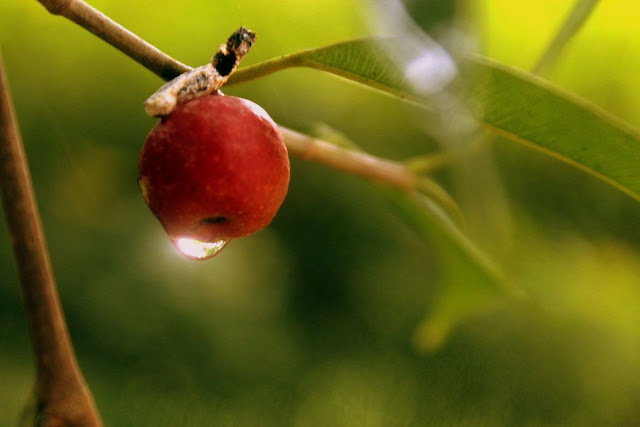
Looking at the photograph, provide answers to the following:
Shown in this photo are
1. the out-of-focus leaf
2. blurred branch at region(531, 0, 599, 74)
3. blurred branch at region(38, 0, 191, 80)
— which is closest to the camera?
blurred branch at region(38, 0, 191, 80)

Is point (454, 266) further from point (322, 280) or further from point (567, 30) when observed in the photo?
point (322, 280)

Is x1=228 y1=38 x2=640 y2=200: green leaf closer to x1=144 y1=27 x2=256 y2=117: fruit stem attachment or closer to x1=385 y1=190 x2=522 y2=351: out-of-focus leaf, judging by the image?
x1=144 y1=27 x2=256 y2=117: fruit stem attachment

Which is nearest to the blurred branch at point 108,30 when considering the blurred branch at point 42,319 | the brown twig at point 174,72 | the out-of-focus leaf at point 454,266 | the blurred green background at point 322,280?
the brown twig at point 174,72

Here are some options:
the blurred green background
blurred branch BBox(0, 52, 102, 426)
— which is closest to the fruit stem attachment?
blurred branch BBox(0, 52, 102, 426)

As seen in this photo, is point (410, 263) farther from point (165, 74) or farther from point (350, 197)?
point (165, 74)

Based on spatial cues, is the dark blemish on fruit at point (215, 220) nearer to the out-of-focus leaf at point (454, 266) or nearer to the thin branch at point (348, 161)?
the thin branch at point (348, 161)

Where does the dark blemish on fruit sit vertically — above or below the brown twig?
below
